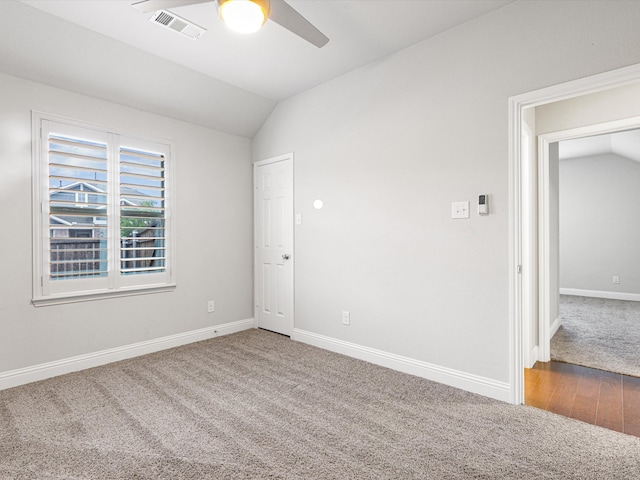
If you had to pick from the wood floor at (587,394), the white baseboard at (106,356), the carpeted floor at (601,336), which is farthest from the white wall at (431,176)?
the carpeted floor at (601,336)

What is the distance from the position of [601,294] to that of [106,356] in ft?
26.0

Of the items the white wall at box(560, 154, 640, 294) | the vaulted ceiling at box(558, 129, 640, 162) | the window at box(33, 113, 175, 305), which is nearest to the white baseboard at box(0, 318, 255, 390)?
the window at box(33, 113, 175, 305)

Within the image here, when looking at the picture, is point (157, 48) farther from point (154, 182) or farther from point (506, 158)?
point (506, 158)

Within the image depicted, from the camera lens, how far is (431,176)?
2893 millimetres

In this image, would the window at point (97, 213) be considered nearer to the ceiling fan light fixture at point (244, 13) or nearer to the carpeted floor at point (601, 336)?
the ceiling fan light fixture at point (244, 13)

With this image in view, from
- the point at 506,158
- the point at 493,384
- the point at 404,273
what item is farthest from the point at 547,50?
the point at 493,384

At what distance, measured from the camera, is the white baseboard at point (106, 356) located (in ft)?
9.28

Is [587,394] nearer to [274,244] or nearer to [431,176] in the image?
[431,176]

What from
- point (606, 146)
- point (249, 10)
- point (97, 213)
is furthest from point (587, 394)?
point (606, 146)

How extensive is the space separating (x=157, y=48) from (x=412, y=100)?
7.38 ft

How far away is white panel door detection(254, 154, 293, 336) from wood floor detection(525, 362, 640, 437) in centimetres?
250

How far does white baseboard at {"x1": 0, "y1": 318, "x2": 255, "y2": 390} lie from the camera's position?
9.28 ft

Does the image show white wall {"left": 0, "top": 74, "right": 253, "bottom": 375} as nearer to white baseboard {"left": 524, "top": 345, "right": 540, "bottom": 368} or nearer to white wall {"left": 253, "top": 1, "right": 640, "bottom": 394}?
white wall {"left": 253, "top": 1, "right": 640, "bottom": 394}

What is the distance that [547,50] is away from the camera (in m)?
2.32
